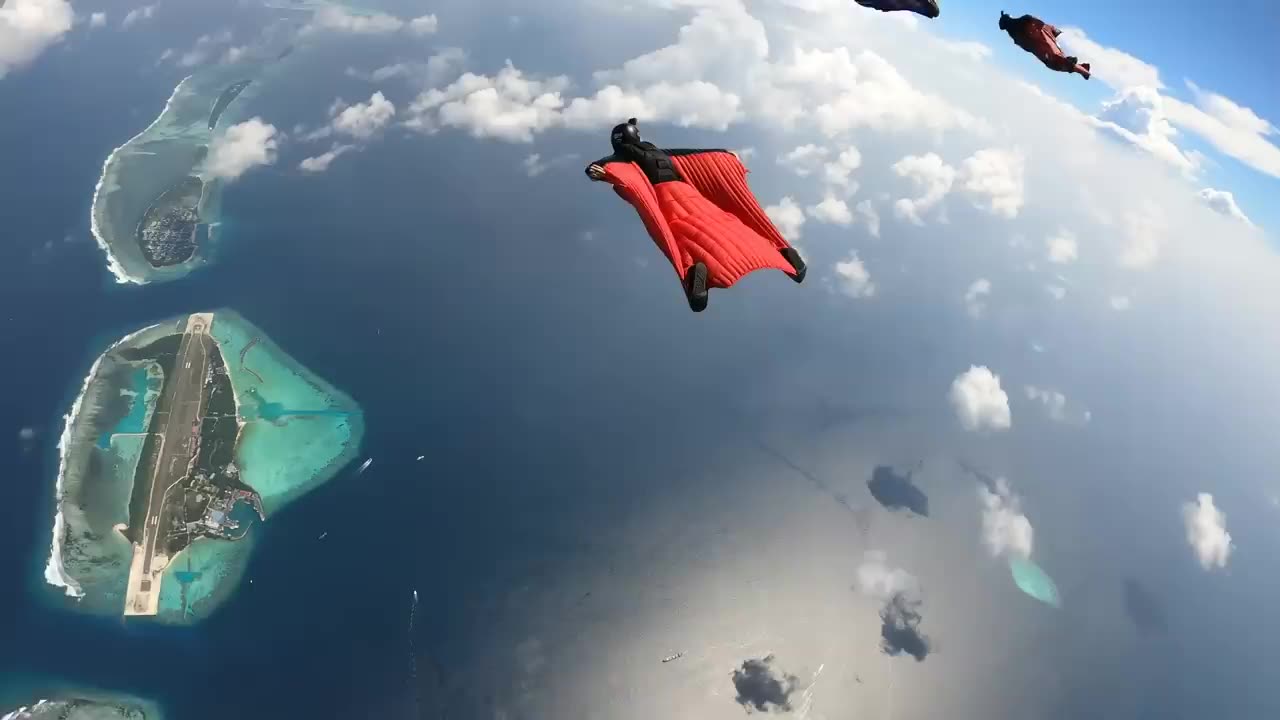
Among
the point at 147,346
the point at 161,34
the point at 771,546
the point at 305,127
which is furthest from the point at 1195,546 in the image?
the point at 161,34

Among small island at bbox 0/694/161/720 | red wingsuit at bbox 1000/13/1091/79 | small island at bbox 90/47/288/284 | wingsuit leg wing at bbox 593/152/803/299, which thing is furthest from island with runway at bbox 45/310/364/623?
red wingsuit at bbox 1000/13/1091/79

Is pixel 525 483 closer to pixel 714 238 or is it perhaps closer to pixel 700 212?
pixel 700 212

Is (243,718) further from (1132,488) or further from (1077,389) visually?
(1077,389)

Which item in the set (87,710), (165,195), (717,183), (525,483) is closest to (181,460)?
(87,710)

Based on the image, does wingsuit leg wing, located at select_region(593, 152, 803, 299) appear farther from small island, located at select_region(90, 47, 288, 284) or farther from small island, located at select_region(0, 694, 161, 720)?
small island, located at select_region(90, 47, 288, 284)

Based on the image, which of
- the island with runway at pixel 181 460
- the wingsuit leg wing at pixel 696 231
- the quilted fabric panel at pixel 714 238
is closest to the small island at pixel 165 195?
the island with runway at pixel 181 460

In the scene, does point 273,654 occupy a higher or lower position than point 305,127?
lower

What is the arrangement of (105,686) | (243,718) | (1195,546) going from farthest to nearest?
1. (1195,546)
2. (243,718)
3. (105,686)
